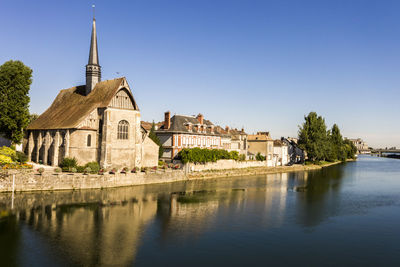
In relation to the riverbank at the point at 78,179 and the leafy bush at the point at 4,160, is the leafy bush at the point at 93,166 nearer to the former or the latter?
the riverbank at the point at 78,179

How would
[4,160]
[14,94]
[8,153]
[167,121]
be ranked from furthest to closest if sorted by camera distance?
1. [167,121]
2. [14,94]
3. [8,153]
4. [4,160]

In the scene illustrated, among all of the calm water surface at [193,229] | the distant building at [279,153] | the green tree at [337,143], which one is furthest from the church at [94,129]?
the green tree at [337,143]

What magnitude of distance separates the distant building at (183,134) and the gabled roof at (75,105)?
501 inches

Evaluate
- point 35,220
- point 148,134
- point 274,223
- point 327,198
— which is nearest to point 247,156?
point 148,134

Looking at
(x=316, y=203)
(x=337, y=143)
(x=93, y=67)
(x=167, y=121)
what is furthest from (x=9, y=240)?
(x=337, y=143)

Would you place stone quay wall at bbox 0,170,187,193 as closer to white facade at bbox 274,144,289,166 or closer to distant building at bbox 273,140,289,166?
distant building at bbox 273,140,289,166

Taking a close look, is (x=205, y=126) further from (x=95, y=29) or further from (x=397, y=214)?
(x=397, y=214)

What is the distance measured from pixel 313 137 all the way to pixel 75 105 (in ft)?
204

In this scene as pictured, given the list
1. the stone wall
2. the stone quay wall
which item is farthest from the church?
the stone wall

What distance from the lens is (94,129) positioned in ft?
133

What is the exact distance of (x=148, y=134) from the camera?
48.9 m

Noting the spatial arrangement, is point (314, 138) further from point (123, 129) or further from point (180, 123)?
point (123, 129)

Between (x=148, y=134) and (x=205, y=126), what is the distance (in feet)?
47.9

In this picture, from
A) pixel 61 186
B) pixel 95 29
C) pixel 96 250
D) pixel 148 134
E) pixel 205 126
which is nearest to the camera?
pixel 96 250
